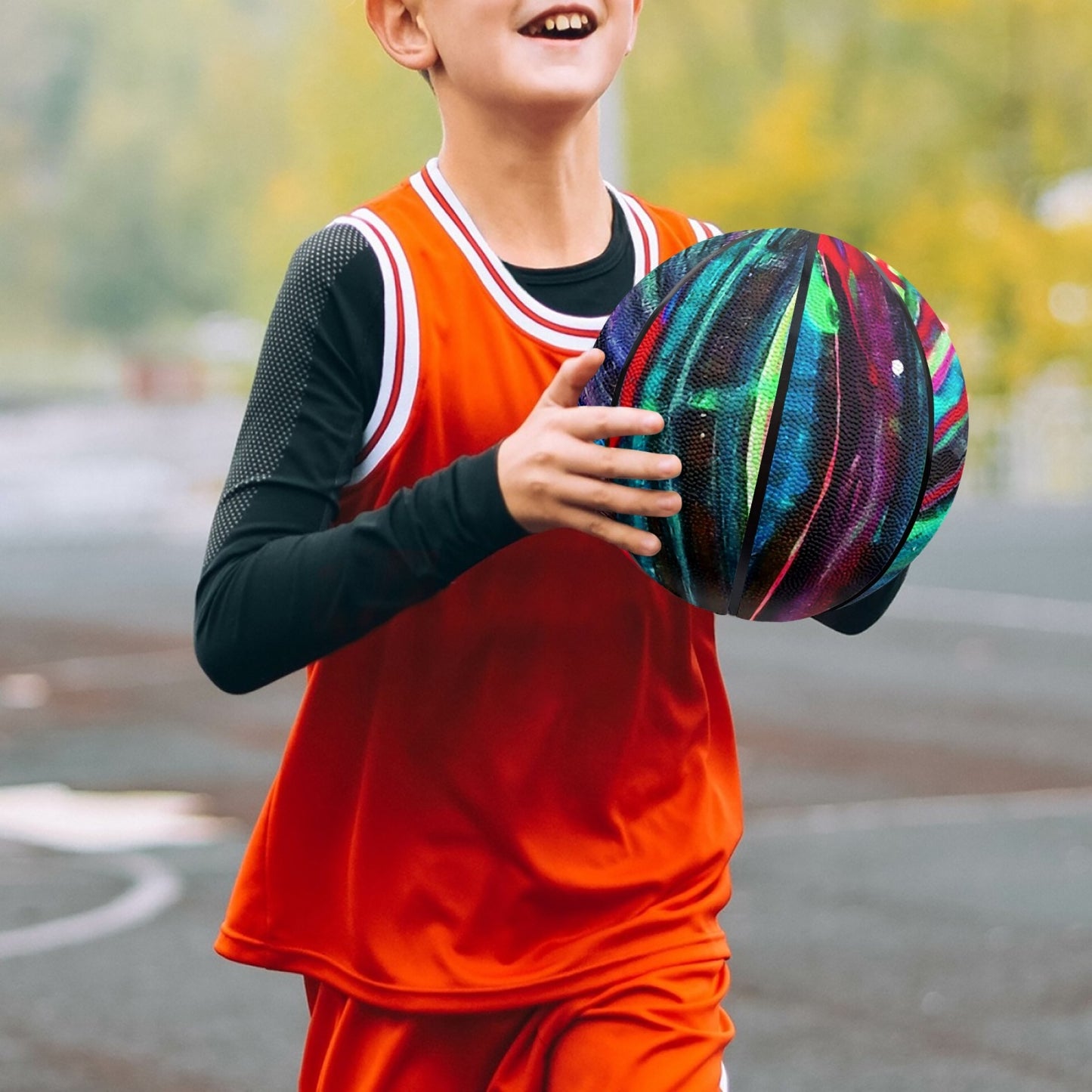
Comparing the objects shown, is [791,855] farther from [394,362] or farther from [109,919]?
[394,362]

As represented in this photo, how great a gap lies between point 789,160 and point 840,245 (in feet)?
102

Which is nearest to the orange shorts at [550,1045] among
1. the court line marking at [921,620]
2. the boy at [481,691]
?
the boy at [481,691]

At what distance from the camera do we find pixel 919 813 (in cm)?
909

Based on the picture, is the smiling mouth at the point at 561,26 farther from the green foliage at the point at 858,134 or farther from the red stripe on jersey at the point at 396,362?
the green foliage at the point at 858,134

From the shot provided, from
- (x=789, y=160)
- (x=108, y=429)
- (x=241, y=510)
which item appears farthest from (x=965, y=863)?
(x=108, y=429)

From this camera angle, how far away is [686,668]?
290cm

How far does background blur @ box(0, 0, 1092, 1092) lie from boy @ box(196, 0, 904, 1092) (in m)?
0.92

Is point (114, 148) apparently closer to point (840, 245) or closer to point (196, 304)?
point (196, 304)


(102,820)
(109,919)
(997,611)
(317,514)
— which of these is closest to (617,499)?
(317,514)

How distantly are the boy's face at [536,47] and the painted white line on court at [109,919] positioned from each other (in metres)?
5.06

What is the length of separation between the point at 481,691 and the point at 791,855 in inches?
225

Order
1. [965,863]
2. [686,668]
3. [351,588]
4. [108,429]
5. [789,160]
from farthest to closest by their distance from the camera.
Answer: [108,429]
[789,160]
[965,863]
[686,668]
[351,588]

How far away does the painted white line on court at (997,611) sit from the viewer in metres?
15.6

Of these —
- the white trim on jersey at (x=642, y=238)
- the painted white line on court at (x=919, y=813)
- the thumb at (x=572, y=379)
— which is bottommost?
the painted white line on court at (x=919, y=813)
